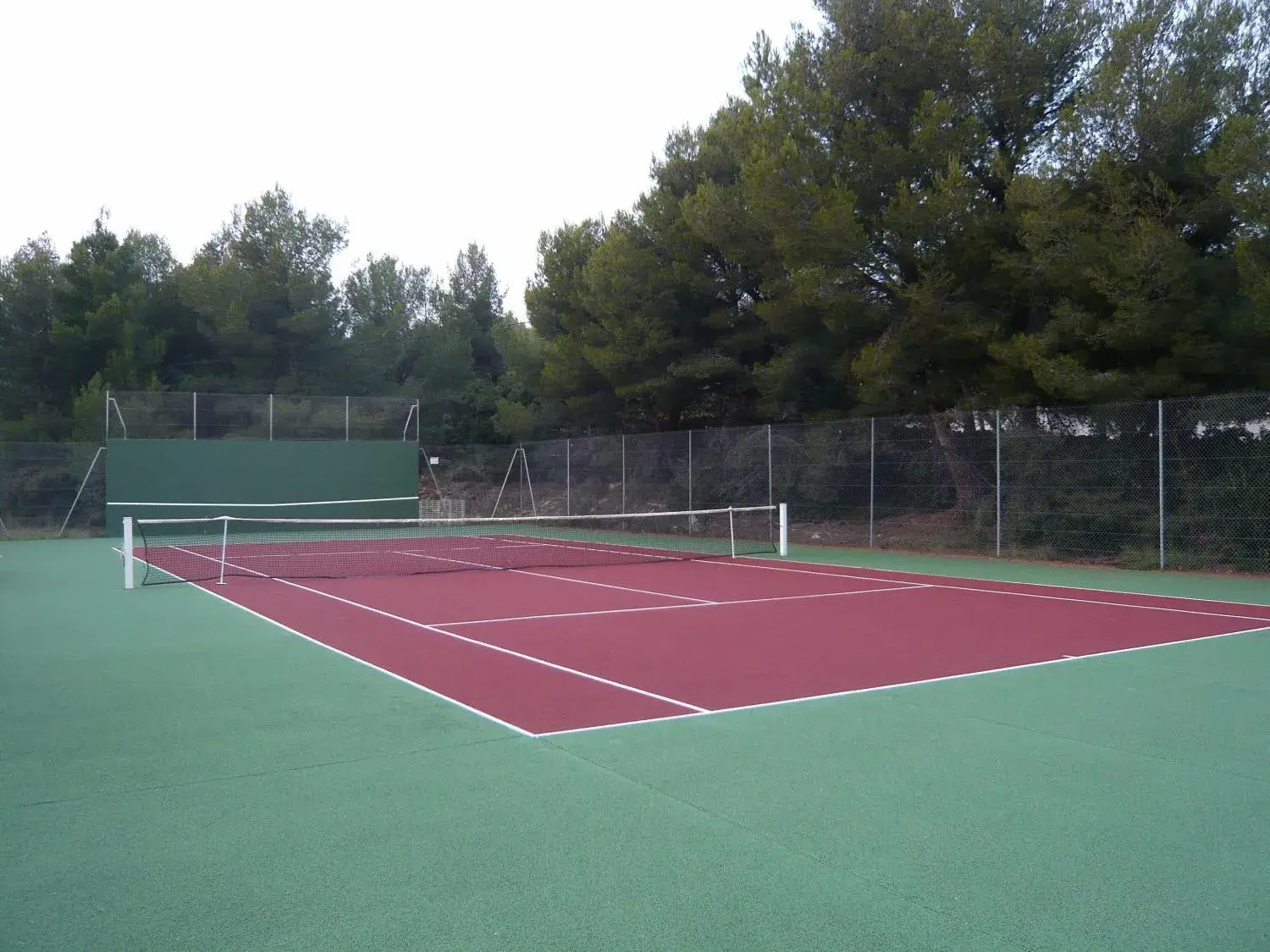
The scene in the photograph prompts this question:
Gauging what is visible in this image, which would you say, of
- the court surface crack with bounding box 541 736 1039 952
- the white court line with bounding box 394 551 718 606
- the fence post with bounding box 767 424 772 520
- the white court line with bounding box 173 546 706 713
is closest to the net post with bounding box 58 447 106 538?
the white court line with bounding box 394 551 718 606

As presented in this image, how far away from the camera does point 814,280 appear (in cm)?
1702

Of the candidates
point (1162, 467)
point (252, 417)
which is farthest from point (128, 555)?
point (252, 417)

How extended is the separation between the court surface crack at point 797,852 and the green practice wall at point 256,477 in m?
18.0

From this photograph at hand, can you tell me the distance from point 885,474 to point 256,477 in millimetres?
14407

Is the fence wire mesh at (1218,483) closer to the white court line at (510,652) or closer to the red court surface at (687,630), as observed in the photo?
the red court surface at (687,630)

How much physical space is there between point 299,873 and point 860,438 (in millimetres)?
14492

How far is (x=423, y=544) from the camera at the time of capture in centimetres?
1914

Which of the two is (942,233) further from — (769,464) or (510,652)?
(510,652)

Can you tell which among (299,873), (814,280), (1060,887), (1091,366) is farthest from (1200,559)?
(299,873)

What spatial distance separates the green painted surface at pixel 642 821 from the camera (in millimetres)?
2943

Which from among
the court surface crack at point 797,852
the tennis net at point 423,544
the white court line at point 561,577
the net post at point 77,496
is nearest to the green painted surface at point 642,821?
the court surface crack at point 797,852

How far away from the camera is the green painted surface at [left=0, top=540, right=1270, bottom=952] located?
2943 mm

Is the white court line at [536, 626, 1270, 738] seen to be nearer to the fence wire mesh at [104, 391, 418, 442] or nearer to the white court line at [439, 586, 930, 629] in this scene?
the white court line at [439, 586, 930, 629]

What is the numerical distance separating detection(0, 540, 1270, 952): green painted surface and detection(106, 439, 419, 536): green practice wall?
1695cm
